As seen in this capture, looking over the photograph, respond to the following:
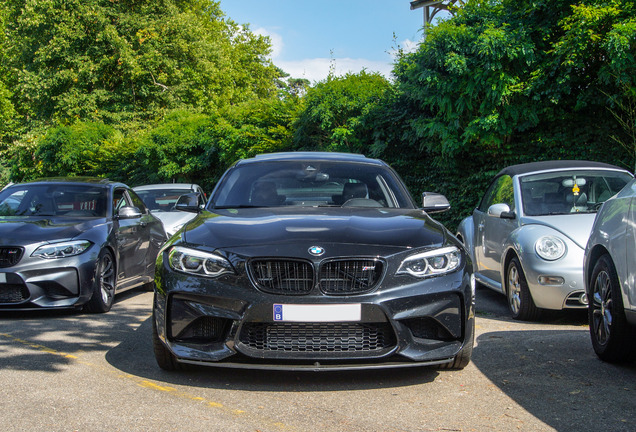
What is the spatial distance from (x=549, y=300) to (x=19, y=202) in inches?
246

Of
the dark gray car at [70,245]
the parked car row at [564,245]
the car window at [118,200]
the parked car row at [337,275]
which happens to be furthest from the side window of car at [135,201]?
the parked car row at [564,245]

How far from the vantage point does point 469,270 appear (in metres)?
5.07

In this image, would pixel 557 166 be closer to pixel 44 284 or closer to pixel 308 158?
pixel 308 158

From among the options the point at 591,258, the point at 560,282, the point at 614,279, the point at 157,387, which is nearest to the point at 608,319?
the point at 614,279

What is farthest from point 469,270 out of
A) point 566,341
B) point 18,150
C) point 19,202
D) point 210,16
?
point 210,16

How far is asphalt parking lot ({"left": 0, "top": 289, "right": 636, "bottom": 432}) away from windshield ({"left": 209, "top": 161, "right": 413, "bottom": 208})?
4.61ft

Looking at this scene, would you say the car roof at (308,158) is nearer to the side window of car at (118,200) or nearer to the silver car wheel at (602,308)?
the silver car wheel at (602,308)

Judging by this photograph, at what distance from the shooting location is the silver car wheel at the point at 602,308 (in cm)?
544

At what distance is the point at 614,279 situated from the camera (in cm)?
530

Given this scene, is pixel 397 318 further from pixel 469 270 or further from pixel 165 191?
pixel 165 191

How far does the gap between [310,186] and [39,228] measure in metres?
3.53

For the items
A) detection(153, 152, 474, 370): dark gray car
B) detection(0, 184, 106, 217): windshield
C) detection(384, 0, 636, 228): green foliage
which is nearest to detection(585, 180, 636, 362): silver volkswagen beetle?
detection(153, 152, 474, 370): dark gray car

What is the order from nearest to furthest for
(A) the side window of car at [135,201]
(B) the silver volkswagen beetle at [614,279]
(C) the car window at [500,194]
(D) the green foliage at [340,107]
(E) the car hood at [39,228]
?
(B) the silver volkswagen beetle at [614,279] < (E) the car hood at [39,228] < (C) the car window at [500,194] < (A) the side window of car at [135,201] < (D) the green foliage at [340,107]

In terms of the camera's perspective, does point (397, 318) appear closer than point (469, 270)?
Yes
